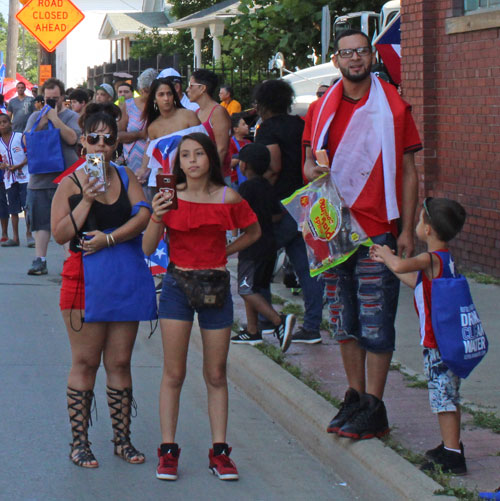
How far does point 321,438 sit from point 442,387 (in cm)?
104

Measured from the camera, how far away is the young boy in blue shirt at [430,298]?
4840mm

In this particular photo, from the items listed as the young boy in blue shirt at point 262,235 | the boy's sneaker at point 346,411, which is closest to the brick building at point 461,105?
the young boy in blue shirt at point 262,235

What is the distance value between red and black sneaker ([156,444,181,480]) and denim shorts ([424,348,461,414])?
1.33 metres

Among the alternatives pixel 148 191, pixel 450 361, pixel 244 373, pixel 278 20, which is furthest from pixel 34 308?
pixel 278 20

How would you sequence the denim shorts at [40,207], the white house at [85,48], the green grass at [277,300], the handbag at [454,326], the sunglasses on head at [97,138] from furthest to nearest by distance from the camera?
1. the white house at [85,48]
2. the denim shorts at [40,207]
3. the green grass at [277,300]
4. the sunglasses on head at [97,138]
5. the handbag at [454,326]

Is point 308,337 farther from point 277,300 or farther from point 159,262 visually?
point 277,300

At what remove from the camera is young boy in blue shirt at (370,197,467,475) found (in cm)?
484

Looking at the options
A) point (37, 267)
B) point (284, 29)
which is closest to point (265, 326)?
point (37, 267)

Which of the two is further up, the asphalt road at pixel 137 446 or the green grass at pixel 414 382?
the green grass at pixel 414 382

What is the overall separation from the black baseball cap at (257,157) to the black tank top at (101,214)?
241cm

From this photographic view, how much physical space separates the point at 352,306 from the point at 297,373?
61.0 inches

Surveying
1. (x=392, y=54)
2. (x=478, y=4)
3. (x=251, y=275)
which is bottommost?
(x=251, y=275)

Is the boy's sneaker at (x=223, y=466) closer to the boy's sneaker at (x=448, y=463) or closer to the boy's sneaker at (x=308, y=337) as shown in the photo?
the boy's sneaker at (x=448, y=463)

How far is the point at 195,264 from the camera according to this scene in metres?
5.15
